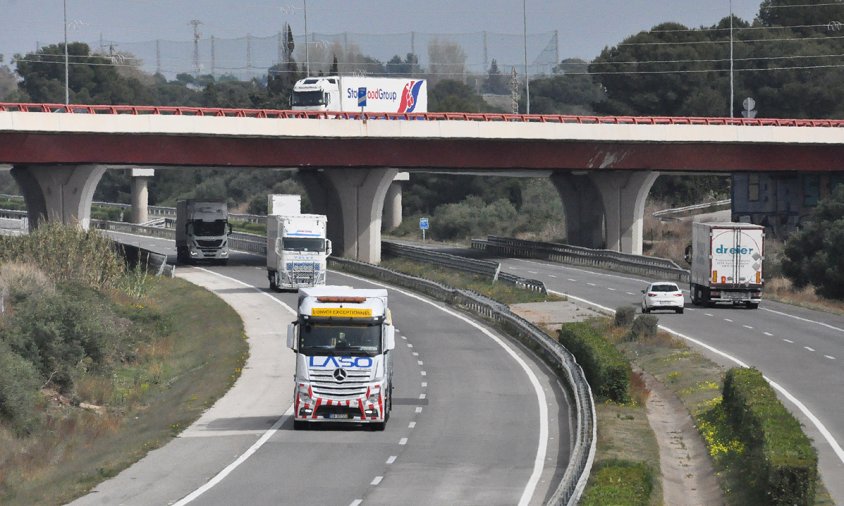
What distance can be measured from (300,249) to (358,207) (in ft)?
67.3

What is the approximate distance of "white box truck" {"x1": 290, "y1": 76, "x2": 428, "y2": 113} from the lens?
92.2 metres

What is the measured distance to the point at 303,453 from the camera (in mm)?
31094

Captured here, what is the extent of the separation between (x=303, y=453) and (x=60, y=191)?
5386 cm

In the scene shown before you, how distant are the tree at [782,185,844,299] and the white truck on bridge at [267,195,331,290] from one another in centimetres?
2933

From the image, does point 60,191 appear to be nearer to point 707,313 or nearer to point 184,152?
point 184,152

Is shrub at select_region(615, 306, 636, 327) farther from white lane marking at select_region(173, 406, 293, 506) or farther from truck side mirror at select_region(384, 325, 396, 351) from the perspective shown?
truck side mirror at select_region(384, 325, 396, 351)

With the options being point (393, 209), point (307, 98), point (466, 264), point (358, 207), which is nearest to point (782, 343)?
point (466, 264)

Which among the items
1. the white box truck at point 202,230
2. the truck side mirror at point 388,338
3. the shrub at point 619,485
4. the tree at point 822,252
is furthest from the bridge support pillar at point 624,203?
the shrub at point 619,485

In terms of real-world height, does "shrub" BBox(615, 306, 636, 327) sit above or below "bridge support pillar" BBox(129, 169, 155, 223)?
below

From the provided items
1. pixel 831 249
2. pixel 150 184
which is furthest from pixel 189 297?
pixel 150 184

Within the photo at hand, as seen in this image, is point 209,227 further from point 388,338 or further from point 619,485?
point 619,485

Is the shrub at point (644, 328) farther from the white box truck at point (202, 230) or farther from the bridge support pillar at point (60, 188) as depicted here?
the white box truck at point (202, 230)

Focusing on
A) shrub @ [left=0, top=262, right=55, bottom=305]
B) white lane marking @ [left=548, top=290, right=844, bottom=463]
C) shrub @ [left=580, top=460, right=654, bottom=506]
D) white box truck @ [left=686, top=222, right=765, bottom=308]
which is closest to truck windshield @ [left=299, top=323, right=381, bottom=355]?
shrub @ [left=580, top=460, right=654, bottom=506]

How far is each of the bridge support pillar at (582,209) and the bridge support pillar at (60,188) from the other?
117 feet
